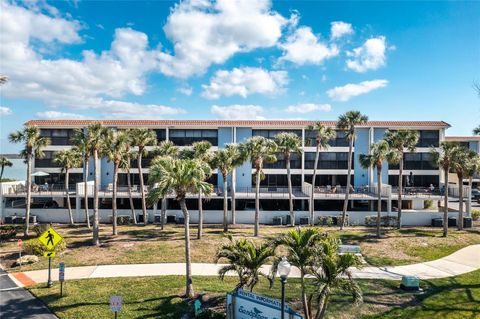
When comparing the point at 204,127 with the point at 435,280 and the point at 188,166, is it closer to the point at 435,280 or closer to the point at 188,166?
the point at 188,166

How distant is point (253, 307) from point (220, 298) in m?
4.11

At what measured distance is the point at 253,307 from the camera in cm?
1332

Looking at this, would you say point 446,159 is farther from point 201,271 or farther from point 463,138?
point 463,138

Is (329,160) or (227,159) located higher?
(329,160)

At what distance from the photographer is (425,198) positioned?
3903cm

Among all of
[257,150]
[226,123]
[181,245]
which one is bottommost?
[181,245]

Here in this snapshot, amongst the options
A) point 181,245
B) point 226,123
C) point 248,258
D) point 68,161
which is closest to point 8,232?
point 68,161

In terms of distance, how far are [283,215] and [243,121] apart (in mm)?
14052

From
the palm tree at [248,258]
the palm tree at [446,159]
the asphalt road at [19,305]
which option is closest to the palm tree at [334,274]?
the palm tree at [248,258]

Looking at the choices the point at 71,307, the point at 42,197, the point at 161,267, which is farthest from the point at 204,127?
the point at 71,307

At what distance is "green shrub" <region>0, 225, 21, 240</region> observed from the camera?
30.6 meters

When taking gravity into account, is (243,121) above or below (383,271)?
above

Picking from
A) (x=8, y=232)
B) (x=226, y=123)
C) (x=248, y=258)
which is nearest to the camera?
(x=248, y=258)

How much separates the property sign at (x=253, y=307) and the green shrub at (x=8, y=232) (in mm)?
26804
